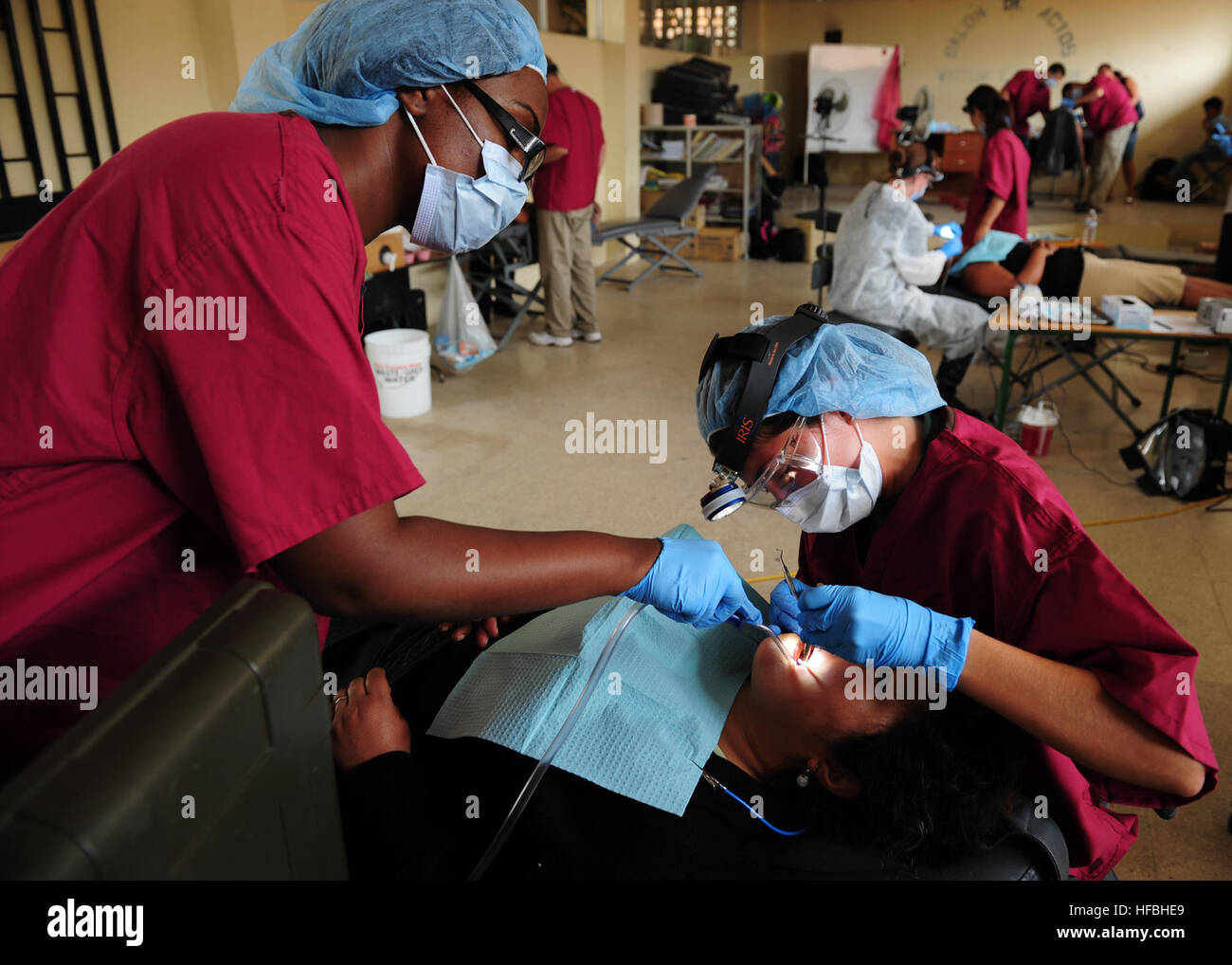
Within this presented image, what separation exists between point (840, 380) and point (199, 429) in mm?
883

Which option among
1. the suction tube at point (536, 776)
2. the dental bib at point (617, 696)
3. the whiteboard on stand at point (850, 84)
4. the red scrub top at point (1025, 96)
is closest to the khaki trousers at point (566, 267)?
the dental bib at point (617, 696)

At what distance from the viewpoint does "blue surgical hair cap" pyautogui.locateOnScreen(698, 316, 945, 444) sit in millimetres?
1302

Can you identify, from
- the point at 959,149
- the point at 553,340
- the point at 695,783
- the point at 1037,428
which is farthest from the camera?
the point at 959,149

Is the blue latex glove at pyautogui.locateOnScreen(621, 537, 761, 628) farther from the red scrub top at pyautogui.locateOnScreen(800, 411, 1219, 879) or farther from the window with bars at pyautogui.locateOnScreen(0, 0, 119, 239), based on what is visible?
the window with bars at pyautogui.locateOnScreen(0, 0, 119, 239)

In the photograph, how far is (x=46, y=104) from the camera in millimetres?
3189

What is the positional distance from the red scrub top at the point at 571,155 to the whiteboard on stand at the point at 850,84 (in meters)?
7.37

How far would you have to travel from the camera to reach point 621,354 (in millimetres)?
5094

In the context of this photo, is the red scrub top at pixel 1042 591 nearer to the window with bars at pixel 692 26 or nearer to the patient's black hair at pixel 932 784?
the patient's black hair at pixel 932 784

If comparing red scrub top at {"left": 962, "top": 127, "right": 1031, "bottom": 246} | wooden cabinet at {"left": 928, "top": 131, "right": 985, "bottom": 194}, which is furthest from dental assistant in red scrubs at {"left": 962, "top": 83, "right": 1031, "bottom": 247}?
wooden cabinet at {"left": 928, "top": 131, "right": 985, "bottom": 194}

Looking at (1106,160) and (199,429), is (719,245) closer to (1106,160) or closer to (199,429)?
(1106,160)

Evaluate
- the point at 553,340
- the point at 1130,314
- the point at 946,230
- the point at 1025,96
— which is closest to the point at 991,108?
the point at 946,230

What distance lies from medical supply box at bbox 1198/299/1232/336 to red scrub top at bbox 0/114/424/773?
139 inches
